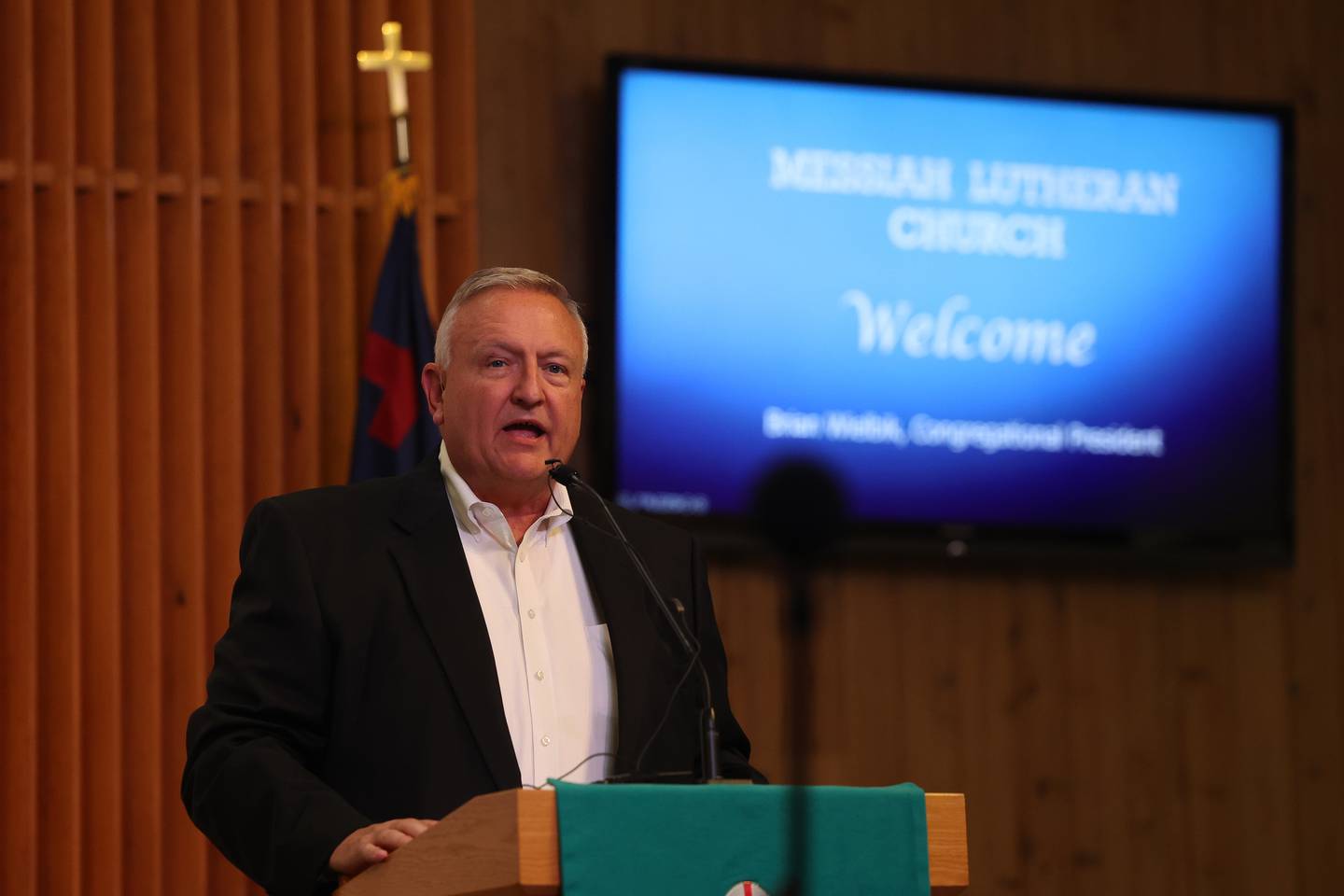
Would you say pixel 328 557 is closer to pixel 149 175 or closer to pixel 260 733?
pixel 260 733

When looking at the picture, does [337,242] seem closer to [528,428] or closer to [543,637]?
[528,428]

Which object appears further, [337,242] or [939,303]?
[939,303]

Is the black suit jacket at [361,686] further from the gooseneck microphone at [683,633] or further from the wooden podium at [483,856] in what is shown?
the wooden podium at [483,856]

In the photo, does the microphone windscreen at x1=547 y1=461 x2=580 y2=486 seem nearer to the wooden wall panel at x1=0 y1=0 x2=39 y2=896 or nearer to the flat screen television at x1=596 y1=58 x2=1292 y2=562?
the wooden wall panel at x1=0 y1=0 x2=39 y2=896

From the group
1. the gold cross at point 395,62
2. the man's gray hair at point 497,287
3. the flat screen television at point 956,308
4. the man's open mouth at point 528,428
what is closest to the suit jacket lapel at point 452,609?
the man's open mouth at point 528,428

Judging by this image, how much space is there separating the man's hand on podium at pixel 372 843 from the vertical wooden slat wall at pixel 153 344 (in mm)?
2203

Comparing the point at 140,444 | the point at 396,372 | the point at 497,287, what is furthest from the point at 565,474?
the point at 140,444

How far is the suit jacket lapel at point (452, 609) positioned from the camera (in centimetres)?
262

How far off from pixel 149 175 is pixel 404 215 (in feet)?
2.07

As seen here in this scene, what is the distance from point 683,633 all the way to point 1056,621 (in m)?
2.95

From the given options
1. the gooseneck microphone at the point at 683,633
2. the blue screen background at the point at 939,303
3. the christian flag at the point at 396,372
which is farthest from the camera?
the blue screen background at the point at 939,303

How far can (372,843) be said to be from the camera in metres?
2.23

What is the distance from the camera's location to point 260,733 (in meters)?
2.59

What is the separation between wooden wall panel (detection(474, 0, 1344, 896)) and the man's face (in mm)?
2137
